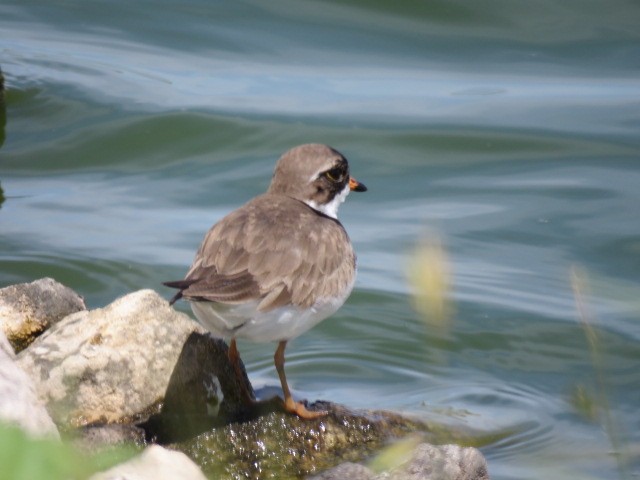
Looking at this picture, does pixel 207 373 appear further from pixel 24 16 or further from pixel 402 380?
pixel 24 16

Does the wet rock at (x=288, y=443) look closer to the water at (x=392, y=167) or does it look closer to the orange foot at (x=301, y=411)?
the orange foot at (x=301, y=411)

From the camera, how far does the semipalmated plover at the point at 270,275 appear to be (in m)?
5.56

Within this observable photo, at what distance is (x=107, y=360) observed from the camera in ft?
17.4

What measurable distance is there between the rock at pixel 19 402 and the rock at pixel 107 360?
4.11 feet

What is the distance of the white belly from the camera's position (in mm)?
5559

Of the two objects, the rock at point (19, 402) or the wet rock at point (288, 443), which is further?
the wet rock at point (288, 443)

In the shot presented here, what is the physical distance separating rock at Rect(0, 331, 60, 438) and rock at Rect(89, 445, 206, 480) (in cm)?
33

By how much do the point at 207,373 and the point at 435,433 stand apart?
4.98 ft

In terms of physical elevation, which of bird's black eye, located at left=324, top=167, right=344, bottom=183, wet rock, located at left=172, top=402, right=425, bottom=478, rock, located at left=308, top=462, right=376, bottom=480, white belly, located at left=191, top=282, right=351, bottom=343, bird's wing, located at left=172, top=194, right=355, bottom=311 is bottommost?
wet rock, located at left=172, top=402, right=425, bottom=478

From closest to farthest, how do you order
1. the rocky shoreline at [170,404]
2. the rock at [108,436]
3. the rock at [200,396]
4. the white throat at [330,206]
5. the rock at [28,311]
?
the rock at [108,436], the rocky shoreline at [170,404], the rock at [200,396], the rock at [28,311], the white throat at [330,206]

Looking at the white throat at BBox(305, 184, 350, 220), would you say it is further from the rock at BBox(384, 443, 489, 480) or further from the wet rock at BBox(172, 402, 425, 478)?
the rock at BBox(384, 443, 489, 480)

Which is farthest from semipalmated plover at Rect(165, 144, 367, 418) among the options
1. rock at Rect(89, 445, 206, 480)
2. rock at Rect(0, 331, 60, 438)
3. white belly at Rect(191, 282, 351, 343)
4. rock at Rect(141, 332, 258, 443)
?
rock at Rect(89, 445, 206, 480)

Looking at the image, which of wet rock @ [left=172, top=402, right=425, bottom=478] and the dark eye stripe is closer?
Answer: wet rock @ [left=172, top=402, right=425, bottom=478]

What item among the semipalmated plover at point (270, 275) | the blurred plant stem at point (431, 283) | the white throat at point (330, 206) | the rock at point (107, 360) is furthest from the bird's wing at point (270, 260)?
the blurred plant stem at point (431, 283)
